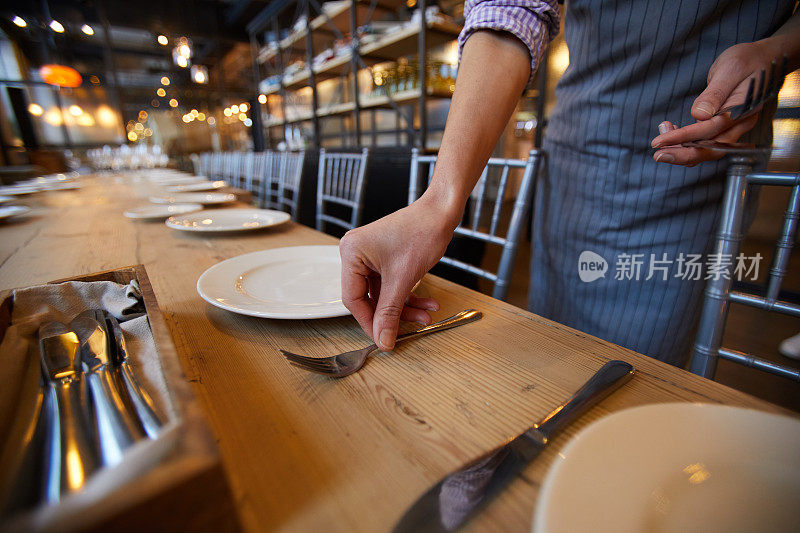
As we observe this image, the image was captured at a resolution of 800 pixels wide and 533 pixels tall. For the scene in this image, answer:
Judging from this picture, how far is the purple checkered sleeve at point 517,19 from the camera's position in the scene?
546 millimetres

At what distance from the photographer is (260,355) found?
1.22ft

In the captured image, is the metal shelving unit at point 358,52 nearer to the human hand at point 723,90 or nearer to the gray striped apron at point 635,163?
the gray striped apron at point 635,163

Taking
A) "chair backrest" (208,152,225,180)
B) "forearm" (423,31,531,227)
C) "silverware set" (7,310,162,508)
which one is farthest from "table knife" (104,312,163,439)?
"chair backrest" (208,152,225,180)

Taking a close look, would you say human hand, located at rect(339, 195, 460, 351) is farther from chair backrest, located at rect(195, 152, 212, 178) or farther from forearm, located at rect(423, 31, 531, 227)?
chair backrest, located at rect(195, 152, 212, 178)

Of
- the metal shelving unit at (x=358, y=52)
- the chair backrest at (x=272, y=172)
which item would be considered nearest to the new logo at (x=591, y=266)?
the metal shelving unit at (x=358, y=52)

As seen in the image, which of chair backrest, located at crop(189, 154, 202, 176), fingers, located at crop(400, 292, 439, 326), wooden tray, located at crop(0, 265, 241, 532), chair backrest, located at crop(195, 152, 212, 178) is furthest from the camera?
chair backrest, located at crop(189, 154, 202, 176)

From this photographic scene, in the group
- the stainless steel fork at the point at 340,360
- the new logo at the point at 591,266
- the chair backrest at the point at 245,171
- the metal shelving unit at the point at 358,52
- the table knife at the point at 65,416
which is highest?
the metal shelving unit at the point at 358,52

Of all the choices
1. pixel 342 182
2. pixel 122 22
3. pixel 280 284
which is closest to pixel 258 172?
pixel 342 182

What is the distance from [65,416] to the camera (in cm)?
23

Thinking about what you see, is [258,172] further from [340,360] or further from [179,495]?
[179,495]

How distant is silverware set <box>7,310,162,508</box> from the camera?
188mm

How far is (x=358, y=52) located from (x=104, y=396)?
2.91 meters

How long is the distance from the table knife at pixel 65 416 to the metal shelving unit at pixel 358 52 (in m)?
2.14

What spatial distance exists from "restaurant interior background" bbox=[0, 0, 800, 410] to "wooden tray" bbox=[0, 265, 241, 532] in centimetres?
77
